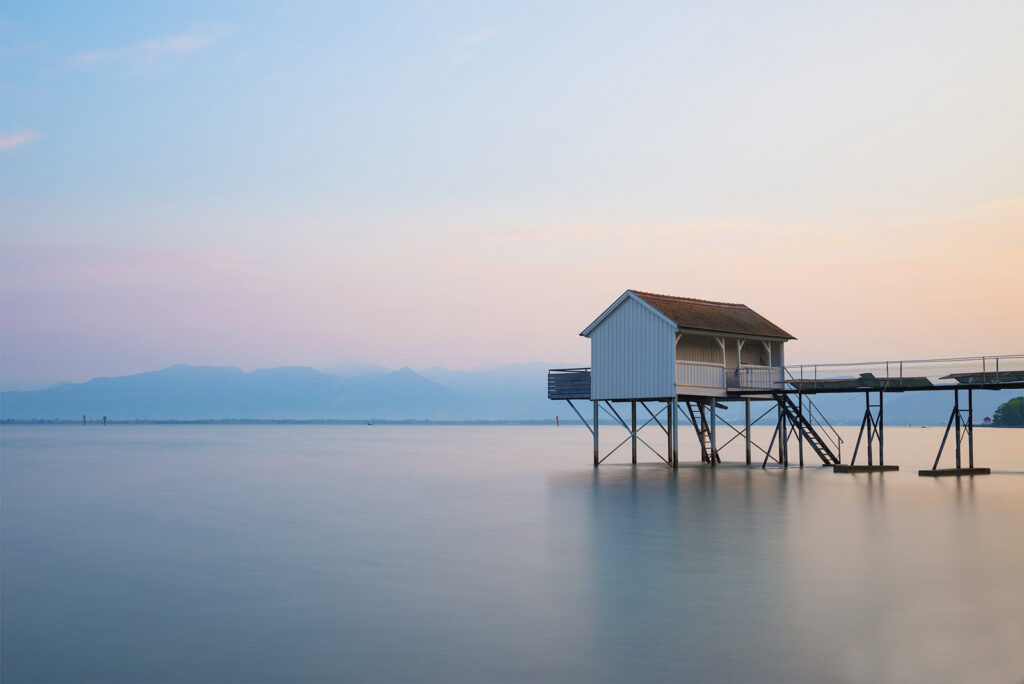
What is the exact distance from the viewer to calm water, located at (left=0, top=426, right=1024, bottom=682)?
43.1 ft

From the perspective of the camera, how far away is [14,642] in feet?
47.5

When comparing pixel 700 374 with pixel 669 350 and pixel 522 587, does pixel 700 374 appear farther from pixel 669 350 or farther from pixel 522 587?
pixel 522 587

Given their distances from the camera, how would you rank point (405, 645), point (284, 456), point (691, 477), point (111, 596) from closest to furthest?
point (405, 645)
point (111, 596)
point (691, 477)
point (284, 456)

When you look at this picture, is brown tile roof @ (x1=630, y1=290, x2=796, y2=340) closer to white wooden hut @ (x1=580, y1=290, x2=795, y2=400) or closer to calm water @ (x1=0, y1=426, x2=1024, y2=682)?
white wooden hut @ (x1=580, y1=290, x2=795, y2=400)

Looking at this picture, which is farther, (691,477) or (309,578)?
(691,477)

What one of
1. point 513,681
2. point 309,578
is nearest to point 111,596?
point 309,578

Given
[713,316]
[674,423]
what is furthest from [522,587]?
[713,316]

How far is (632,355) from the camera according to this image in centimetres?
4703

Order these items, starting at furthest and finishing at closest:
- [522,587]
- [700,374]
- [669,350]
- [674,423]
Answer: [674,423], [700,374], [669,350], [522,587]

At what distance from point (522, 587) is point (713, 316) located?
32.8 meters

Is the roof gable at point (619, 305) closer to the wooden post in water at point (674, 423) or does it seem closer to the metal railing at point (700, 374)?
the metal railing at point (700, 374)

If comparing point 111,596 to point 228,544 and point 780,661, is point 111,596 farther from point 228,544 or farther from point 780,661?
point 780,661

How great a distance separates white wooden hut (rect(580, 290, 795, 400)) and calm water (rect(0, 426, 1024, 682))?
27.5ft

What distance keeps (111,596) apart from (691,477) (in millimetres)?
32648
